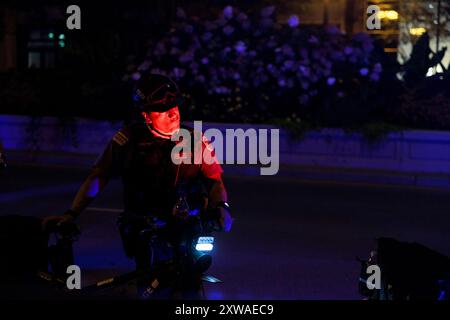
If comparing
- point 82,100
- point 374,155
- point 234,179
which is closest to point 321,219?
point 234,179

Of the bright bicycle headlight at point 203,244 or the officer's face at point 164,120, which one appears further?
the officer's face at point 164,120

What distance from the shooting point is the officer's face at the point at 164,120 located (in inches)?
138

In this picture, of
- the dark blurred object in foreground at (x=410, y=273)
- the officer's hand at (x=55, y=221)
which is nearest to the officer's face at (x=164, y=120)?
the officer's hand at (x=55, y=221)

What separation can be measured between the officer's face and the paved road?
2.42 meters

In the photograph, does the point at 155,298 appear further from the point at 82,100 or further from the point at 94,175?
the point at 82,100

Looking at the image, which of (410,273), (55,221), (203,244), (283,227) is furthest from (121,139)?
(283,227)

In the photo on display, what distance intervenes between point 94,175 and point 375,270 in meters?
1.44

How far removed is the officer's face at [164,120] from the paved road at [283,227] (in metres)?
2.42

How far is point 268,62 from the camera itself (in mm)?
14961

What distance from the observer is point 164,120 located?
3.52m

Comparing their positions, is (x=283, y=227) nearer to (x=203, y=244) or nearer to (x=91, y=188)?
(x=91, y=188)

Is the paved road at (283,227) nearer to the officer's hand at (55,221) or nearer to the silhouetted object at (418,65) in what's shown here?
the officer's hand at (55,221)

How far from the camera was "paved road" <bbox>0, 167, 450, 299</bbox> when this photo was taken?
6285mm

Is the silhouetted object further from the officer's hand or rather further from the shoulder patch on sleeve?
the officer's hand
